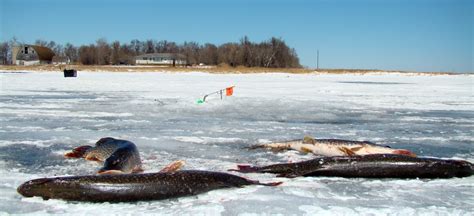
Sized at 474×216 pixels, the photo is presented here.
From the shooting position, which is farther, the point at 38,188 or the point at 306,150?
the point at 306,150

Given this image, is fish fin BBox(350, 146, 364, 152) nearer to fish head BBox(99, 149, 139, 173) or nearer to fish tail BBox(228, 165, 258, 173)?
fish tail BBox(228, 165, 258, 173)

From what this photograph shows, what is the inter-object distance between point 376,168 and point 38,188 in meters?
3.50

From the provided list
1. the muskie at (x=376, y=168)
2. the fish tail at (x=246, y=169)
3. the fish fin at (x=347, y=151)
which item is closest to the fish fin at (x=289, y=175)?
the muskie at (x=376, y=168)

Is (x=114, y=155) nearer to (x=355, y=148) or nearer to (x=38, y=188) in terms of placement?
(x=38, y=188)

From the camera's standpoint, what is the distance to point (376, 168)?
5.41 m

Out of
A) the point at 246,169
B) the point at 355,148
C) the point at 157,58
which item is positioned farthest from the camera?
the point at 157,58

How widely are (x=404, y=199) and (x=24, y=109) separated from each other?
10615 millimetres

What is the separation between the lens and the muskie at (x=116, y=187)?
170 inches

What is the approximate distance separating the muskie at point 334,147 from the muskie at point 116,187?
248cm

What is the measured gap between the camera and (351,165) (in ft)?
A: 17.8

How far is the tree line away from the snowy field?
81422mm

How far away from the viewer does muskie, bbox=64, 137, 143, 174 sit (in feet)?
17.7

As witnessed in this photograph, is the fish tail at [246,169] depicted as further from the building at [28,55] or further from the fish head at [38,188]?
the building at [28,55]

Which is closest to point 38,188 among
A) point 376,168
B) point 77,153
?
point 77,153
